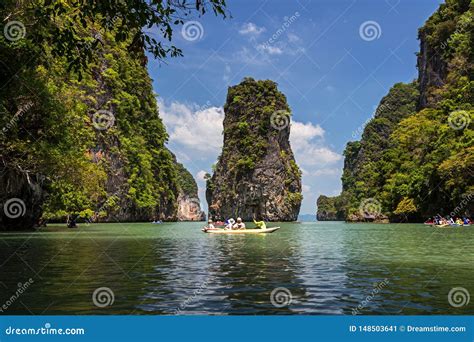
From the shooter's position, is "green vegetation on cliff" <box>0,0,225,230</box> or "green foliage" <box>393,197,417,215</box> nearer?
"green vegetation on cliff" <box>0,0,225,230</box>

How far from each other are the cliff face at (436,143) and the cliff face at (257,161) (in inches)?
740

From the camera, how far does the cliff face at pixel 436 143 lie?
5528 cm

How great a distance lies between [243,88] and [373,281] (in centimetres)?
12167

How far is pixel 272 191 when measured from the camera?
120500 millimetres

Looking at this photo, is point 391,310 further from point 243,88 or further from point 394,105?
point 394,105

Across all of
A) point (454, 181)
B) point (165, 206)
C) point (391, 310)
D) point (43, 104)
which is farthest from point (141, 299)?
point (165, 206)

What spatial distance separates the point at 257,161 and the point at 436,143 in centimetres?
6190

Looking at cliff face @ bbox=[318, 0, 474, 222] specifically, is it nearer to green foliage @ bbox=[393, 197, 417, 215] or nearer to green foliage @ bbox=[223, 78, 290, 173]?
green foliage @ bbox=[393, 197, 417, 215]

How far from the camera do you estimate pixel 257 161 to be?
12169 cm

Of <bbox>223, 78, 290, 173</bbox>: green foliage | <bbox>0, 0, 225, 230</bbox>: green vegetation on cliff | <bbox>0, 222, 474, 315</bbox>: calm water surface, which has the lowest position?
<bbox>0, 222, 474, 315</bbox>: calm water surface

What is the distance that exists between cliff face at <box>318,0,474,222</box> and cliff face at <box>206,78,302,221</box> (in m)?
18.8

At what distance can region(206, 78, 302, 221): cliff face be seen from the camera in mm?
120438

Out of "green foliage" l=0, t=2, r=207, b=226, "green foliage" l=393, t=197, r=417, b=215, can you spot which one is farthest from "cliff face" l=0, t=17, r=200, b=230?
"green foliage" l=393, t=197, r=417, b=215

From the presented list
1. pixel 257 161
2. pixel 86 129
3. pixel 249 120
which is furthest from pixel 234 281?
pixel 249 120
